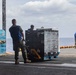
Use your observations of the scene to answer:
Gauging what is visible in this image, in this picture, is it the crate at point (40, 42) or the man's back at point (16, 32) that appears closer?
the man's back at point (16, 32)

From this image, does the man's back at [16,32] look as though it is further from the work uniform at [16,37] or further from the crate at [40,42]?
the crate at [40,42]

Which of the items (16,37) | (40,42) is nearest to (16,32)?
(16,37)

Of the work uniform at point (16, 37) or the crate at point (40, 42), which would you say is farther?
the crate at point (40, 42)

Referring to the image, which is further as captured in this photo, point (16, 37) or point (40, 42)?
point (40, 42)

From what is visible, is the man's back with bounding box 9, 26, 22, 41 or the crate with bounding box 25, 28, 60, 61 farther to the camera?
the crate with bounding box 25, 28, 60, 61

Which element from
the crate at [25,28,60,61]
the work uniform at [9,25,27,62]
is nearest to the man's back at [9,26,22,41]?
the work uniform at [9,25,27,62]

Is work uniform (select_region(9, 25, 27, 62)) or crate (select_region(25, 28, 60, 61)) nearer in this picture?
work uniform (select_region(9, 25, 27, 62))

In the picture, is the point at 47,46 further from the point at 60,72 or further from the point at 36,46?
the point at 60,72

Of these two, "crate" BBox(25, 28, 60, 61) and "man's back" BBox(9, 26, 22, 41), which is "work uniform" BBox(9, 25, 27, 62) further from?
"crate" BBox(25, 28, 60, 61)

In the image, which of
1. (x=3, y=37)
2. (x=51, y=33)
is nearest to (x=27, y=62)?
(x=51, y=33)

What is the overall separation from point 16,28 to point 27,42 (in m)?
1.84

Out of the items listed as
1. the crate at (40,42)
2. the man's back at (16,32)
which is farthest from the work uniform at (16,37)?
the crate at (40,42)

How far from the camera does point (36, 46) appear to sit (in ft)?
53.1

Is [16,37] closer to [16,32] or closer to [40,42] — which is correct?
[16,32]
